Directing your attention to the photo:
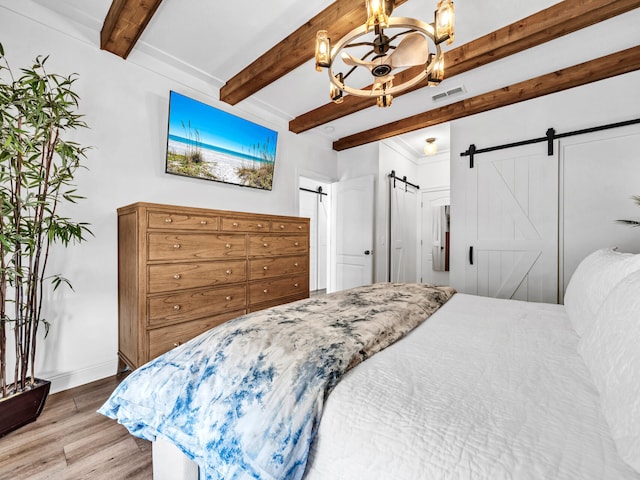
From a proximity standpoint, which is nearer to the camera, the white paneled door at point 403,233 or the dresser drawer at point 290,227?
the dresser drawer at point 290,227

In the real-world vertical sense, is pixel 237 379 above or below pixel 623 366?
below

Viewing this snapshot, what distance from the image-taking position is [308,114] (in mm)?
3629

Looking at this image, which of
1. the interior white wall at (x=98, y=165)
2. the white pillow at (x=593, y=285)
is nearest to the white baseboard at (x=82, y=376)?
the interior white wall at (x=98, y=165)

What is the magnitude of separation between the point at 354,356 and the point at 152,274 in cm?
176

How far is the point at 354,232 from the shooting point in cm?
450

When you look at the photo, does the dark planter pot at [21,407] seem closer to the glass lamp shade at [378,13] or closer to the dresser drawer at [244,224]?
the dresser drawer at [244,224]

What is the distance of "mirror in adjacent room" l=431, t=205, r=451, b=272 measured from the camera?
5.06 metres

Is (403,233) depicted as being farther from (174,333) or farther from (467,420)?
(467,420)

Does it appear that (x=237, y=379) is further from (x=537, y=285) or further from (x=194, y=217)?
(x=537, y=285)

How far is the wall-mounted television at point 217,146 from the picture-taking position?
2693 millimetres

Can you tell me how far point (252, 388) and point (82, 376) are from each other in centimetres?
220

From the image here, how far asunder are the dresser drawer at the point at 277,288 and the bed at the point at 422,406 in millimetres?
1535

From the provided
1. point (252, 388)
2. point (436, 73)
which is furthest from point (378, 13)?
point (252, 388)

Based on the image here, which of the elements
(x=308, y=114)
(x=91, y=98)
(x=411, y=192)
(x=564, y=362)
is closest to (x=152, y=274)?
(x=91, y=98)
